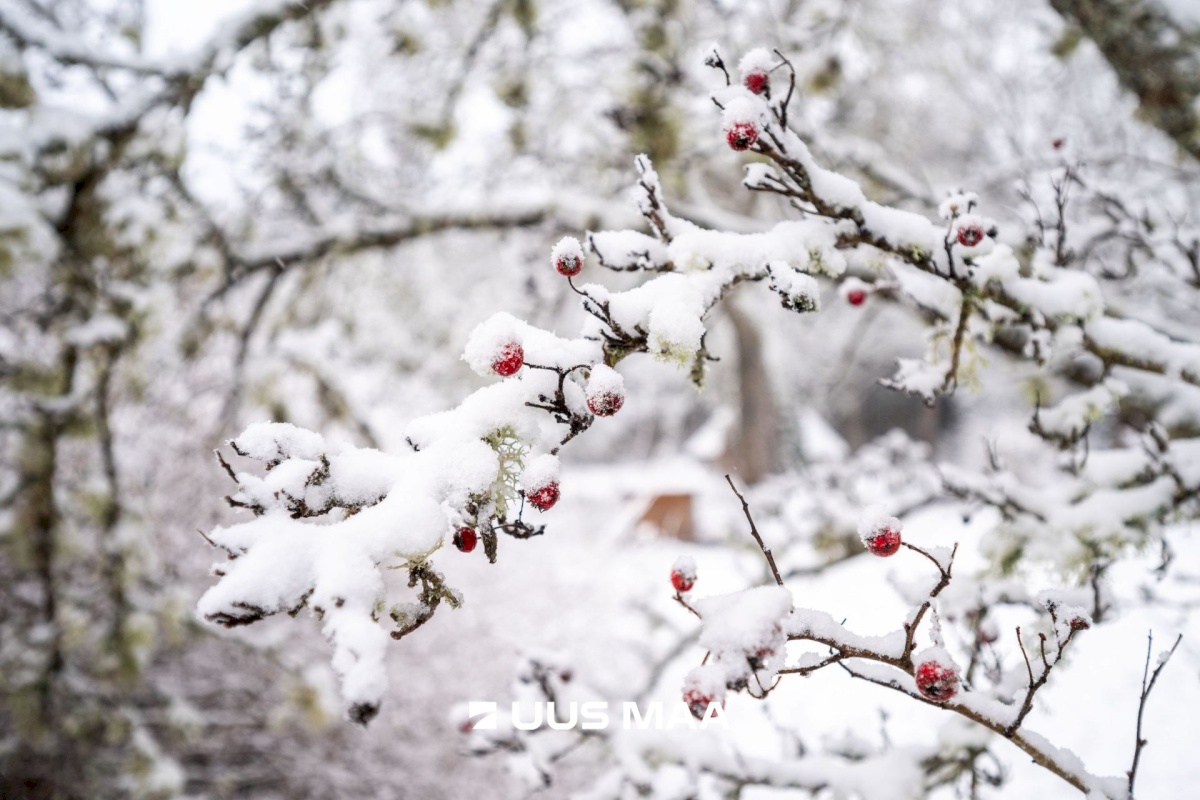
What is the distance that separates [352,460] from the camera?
3.22 feet

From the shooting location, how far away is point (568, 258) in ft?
3.52

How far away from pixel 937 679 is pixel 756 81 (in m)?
1.06

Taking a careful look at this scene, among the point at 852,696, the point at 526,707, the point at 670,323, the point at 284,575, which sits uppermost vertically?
the point at 670,323

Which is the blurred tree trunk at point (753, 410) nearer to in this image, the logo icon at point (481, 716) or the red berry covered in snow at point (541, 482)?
the logo icon at point (481, 716)

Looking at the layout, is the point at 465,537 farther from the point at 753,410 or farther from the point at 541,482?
the point at 753,410

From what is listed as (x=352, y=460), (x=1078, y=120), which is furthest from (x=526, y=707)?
(x=1078, y=120)

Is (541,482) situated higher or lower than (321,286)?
higher

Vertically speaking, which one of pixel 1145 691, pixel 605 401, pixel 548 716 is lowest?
pixel 548 716

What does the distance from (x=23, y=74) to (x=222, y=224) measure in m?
1.45

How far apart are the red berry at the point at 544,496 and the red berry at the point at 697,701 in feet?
1.02

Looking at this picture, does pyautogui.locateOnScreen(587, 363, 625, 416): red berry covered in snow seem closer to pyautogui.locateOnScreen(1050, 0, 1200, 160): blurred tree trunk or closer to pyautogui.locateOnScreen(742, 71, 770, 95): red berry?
pyautogui.locateOnScreen(742, 71, 770, 95): red berry

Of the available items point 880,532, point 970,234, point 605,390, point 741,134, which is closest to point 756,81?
point 741,134

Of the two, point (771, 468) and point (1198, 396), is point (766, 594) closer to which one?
point (1198, 396)

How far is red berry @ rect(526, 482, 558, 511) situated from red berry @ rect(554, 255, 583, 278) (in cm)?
35
